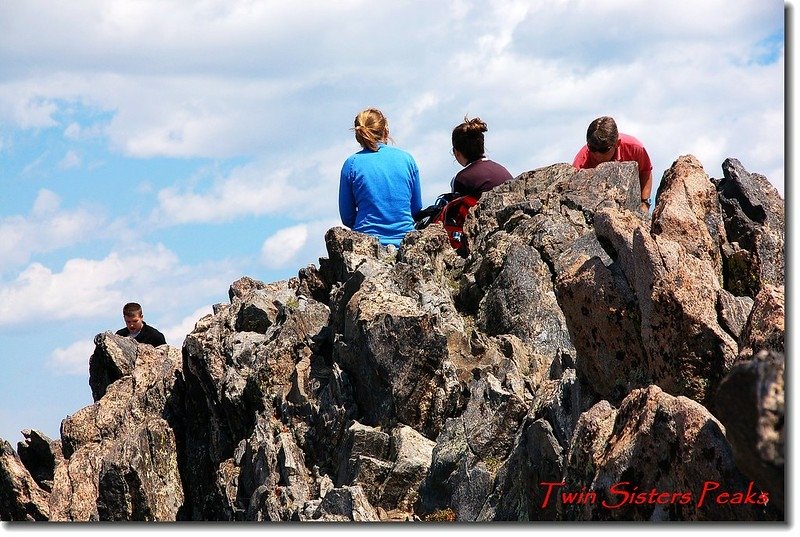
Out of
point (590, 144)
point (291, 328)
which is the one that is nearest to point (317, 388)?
point (291, 328)

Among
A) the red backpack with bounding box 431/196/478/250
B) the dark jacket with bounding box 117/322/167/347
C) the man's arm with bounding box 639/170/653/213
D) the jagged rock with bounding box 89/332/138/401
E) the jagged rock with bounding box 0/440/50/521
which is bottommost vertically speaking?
the jagged rock with bounding box 0/440/50/521

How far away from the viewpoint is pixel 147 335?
31.2m

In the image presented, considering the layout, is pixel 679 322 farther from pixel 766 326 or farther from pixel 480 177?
pixel 480 177

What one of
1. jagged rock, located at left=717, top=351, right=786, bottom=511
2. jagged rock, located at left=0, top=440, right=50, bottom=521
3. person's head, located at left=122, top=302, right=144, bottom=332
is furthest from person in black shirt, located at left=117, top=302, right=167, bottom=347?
jagged rock, located at left=717, top=351, right=786, bottom=511

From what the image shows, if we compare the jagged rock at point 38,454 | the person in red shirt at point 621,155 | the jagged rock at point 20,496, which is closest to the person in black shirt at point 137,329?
the jagged rock at point 38,454

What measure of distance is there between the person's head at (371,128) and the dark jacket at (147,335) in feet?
35.3

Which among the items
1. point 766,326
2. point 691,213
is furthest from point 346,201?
point 766,326

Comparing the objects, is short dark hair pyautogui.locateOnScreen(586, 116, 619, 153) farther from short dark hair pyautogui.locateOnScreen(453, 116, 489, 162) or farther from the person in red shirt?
short dark hair pyautogui.locateOnScreen(453, 116, 489, 162)

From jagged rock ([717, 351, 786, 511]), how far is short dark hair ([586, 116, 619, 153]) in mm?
15774

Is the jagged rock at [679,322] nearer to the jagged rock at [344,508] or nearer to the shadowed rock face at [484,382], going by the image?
the shadowed rock face at [484,382]

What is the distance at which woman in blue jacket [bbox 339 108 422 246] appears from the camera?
23766 mm

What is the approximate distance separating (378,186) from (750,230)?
8.36 m

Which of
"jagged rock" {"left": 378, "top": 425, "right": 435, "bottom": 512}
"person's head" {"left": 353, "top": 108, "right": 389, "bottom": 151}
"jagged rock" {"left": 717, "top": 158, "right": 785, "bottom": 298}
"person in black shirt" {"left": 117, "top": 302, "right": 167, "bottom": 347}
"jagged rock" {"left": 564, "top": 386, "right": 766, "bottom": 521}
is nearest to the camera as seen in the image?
"jagged rock" {"left": 564, "top": 386, "right": 766, "bottom": 521}

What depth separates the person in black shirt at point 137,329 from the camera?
30.9 metres
